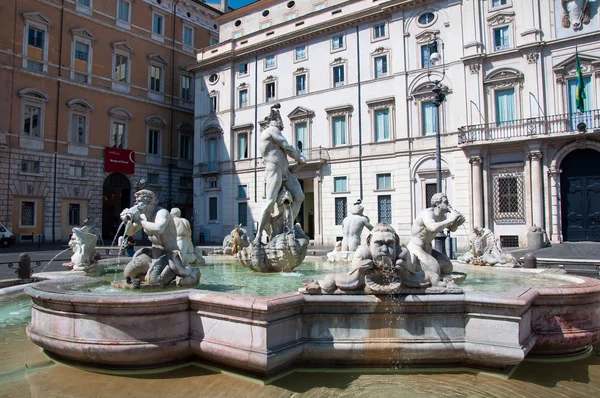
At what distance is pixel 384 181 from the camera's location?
27719 mm

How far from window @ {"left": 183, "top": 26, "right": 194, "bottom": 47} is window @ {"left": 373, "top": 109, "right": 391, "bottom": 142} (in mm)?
20264

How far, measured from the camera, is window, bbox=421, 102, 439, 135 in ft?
85.5

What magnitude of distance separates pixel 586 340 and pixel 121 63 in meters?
36.2

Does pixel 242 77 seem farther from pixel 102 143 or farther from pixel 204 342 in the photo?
pixel 204 342

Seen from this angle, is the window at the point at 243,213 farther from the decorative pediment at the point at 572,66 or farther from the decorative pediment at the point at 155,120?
the decorative pediment at the point at 572,66

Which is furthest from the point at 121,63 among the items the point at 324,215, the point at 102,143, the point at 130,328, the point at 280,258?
the point at 130,328

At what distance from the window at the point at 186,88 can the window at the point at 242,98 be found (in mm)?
6889

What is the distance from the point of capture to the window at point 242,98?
113ft

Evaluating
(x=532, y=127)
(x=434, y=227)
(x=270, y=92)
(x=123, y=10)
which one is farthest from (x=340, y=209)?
(x=434, y=227)

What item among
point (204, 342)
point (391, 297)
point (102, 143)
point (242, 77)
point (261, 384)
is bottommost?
point (261, 384)

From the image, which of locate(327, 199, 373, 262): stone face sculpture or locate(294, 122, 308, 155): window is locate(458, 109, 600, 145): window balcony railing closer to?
locate(294, 122, 308, 155): window

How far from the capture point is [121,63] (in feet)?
112

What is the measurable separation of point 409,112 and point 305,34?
9.85 meters

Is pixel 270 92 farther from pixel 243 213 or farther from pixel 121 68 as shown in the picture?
pixel 121 68
